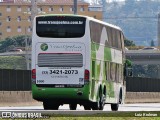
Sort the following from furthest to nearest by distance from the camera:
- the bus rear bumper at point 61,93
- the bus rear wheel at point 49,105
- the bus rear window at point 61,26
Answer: the bus rear wheel at point 49,105, the bus rear bumper at point 61,93, the bus rear window at point 61,26

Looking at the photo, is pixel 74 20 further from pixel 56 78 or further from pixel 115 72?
pixel 115 72

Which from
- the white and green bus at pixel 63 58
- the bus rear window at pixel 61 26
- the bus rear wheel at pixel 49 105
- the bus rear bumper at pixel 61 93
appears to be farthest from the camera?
the bus rear wheel at pixel 49 105

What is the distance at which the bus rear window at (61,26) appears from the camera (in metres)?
35.4

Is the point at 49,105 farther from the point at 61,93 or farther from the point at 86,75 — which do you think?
the point at 86,75

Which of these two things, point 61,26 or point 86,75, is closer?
point 61,26

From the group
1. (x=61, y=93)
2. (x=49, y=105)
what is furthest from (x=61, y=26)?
(x=49, y=105)

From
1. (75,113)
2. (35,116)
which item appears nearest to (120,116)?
(75,113)

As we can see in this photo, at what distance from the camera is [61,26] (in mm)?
35375

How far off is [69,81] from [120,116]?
10.3 m

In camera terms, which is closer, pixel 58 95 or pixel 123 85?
pixel 58 95

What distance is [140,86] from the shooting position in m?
68.4

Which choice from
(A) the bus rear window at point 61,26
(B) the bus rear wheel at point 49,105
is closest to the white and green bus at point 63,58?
(A) the bus rear window at point 61,26

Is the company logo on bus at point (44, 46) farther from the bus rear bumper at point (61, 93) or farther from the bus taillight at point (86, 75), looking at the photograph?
the bus taillight at point (86, 75)

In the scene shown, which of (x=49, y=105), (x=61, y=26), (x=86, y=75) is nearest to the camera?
(x=61, y=26)
